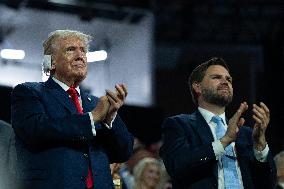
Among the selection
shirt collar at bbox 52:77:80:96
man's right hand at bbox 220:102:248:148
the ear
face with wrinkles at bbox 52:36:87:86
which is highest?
face with wrinkles at bbox 52:36:87:86

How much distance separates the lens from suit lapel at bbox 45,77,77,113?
3.47m

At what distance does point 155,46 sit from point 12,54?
3490 mm

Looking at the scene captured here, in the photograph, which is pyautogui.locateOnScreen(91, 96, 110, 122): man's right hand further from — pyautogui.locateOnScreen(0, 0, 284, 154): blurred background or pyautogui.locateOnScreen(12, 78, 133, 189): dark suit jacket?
pyautogui.locateOnScreen(0, 0, 284, 154): blurred background

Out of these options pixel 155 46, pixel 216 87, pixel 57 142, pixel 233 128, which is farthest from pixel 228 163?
pixel 155 46

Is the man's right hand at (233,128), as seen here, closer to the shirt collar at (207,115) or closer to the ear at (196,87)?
the shirt collar at (207,115)

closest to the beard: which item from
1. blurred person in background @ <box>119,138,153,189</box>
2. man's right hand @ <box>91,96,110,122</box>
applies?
man's right hand @ <box>91,96,110,122</box>

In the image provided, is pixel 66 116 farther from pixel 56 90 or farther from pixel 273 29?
pixel 273 29

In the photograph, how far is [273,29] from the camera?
38.5 feet

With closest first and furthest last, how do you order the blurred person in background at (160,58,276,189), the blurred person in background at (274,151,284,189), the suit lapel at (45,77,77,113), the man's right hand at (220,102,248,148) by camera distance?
1. the suit lapel at (45,77,77,113)
2. the man's right hand at (220,102,248,148)
3. the blurred person in background at (160,58,276,189)
4. the blurred person in background at (274,151,284,189)

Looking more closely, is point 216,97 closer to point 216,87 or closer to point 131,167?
point 216,87

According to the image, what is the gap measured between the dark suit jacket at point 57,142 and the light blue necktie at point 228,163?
0.61 meters

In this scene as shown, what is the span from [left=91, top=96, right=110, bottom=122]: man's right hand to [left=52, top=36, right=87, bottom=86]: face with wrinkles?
0.97 feet

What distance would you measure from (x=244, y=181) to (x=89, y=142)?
3.04ft

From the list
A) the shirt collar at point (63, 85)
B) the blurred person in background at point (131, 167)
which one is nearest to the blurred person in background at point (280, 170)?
the blurred person in background at point (131, 167)
